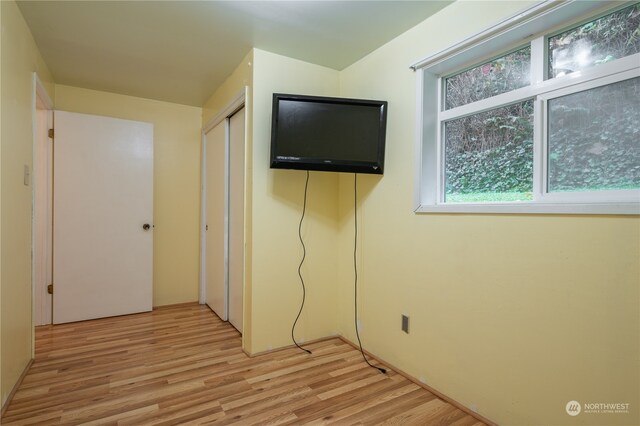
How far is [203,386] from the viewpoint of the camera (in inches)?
78.9

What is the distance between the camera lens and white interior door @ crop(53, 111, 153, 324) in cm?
305

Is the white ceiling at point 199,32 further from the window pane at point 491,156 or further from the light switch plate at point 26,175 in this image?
the light switch plate at point 26,175

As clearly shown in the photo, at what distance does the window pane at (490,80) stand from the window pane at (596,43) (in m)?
0.13

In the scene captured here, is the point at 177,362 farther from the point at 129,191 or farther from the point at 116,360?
the point at 129,191

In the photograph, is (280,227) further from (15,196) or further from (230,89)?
(15,196)

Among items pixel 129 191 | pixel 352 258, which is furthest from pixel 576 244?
pixel 129 191

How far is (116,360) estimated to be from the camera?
92.3 inches

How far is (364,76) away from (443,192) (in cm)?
112

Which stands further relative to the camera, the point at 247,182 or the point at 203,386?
the point at 247,182

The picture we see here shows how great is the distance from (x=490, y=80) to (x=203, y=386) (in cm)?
250

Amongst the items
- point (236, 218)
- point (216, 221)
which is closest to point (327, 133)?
point (236, 218)

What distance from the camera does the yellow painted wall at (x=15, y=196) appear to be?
1.72 m

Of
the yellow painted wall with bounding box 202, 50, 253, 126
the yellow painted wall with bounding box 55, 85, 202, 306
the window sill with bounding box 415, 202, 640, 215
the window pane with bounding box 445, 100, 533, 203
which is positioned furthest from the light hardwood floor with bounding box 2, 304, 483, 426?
the yellow painted wall with bounding box 202, 50, 253, 126

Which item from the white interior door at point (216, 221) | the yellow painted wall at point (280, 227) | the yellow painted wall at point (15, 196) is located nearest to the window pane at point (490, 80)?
the yellow painted wall at point (280, 227)
